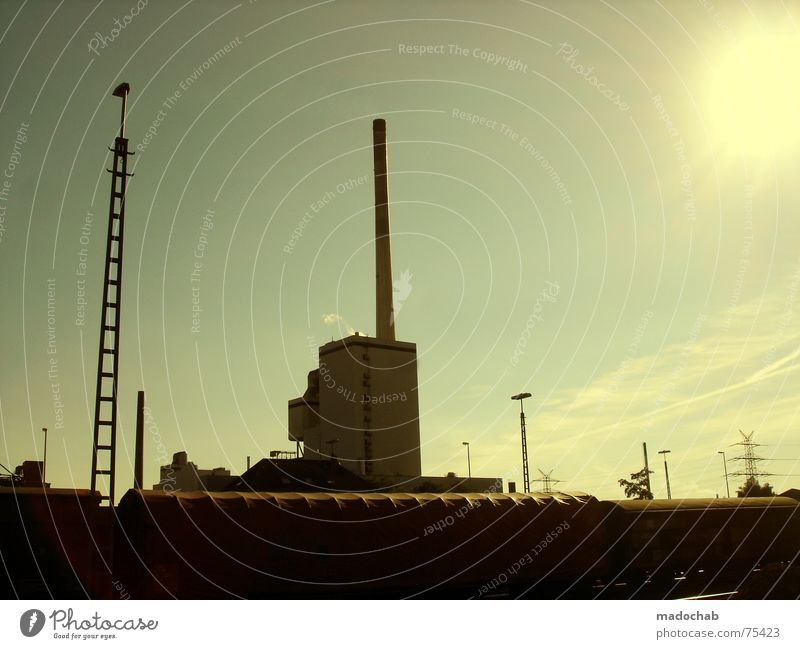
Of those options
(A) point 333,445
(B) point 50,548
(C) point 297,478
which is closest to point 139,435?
(C) point 297,478

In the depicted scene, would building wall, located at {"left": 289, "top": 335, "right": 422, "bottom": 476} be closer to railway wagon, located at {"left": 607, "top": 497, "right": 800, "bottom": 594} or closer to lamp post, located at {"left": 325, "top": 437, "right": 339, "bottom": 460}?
lamp post, located at {"left": 325, "top": 437, "right": 339, "bottom": 460}

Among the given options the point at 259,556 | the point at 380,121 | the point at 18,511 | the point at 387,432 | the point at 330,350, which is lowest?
the point at 259,556

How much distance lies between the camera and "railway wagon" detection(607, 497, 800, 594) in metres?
24.7

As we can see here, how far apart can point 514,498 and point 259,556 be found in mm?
9327

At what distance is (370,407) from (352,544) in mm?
40372

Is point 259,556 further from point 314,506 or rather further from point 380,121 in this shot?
point 380,121

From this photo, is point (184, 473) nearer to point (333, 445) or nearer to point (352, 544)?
point (333, 445)

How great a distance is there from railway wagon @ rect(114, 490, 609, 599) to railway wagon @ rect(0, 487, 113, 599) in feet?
3.36

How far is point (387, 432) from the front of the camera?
60.6 meters

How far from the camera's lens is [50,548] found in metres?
16.5

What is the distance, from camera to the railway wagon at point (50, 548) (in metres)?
16.2

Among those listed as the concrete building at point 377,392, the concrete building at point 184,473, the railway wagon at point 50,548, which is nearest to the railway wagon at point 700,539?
the railway wagon at point 50,548

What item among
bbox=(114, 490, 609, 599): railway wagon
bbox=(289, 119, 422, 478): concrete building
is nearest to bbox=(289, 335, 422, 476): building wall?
bbox=(289, 119, 422, 478): concrete building
